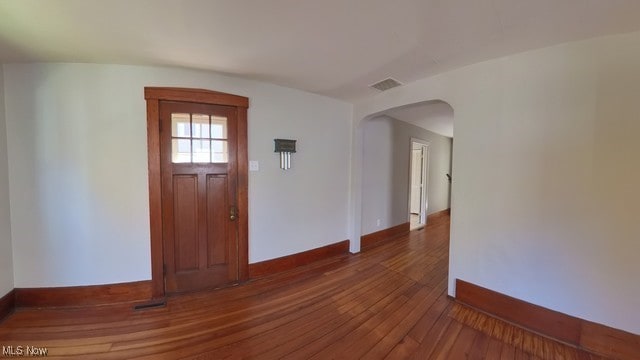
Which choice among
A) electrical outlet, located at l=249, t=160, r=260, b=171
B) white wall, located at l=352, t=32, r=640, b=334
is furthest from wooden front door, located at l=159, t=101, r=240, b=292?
white wall, located at l=352, t=32, r=640, b=334

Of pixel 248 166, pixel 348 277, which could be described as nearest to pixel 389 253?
pixel 348 277

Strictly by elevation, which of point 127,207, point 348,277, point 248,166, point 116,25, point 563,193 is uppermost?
point 116,25

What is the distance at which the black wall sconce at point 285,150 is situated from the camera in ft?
9.61

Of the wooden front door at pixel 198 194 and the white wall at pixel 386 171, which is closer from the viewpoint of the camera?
the wooden front door at pixel 198 194

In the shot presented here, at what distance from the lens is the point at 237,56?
2117 millimetres

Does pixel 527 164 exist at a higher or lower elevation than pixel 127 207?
higher

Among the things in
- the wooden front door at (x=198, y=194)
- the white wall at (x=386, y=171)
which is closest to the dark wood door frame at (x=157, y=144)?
the wooden front door at (x=198, y=194)

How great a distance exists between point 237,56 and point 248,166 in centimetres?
118

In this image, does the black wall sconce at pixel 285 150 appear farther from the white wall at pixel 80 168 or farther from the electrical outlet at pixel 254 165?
the white wall at pixel 80 168

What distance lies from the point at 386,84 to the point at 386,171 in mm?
1976

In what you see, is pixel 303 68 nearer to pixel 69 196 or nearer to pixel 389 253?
pixel 69 196

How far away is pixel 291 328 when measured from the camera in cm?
199

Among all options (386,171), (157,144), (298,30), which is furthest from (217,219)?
(386,171)

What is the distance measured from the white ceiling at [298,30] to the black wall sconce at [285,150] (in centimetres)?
92
